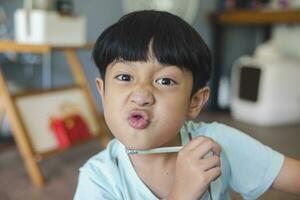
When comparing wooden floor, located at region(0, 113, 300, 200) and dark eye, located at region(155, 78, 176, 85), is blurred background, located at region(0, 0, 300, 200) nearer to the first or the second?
wooden floor, located at region(0, 113, 300, 200)

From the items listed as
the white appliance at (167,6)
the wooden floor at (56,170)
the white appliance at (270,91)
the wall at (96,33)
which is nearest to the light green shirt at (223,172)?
the wooden floor at (56,170)

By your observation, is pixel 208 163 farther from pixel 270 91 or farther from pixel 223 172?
pixel 270 91

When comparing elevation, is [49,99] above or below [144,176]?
below

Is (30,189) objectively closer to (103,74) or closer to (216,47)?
(103,74)

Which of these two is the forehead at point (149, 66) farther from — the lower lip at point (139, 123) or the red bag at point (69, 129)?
the red bag at point (69, 129)

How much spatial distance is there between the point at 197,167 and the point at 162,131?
0.22ft

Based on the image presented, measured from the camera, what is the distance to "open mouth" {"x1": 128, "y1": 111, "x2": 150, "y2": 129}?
1.65ft

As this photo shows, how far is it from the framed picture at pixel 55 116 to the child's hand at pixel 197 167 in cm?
112

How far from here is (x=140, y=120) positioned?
0.50 m

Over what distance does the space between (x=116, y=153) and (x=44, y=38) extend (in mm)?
983

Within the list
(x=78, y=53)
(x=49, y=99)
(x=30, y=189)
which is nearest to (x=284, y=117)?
(x=78, y=53)

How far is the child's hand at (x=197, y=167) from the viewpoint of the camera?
49 centimetres

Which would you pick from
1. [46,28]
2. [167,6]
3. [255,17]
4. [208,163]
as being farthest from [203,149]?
[255,17]

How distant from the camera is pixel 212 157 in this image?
0.49m
